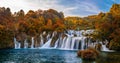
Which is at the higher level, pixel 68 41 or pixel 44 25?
pixel 44 25

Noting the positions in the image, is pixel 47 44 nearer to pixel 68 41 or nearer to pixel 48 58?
pixel 68 41

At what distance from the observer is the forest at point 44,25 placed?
7544 centimetres

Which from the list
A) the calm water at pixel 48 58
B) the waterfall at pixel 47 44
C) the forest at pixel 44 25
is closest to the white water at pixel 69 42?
the waterfall at pixel 47 44

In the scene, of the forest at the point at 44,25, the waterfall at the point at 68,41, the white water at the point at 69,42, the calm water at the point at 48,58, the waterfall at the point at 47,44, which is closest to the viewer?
the calm water at the point at 48,58

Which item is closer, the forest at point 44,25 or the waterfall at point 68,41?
the forest at point 44,25

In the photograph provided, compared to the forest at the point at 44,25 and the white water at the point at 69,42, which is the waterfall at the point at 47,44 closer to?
the white water at the point at 69,42

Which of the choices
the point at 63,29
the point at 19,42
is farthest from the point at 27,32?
the point at 63,29

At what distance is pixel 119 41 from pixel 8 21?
41.4 meters

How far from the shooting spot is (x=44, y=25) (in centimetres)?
9919

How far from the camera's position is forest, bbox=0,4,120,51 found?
247 feet

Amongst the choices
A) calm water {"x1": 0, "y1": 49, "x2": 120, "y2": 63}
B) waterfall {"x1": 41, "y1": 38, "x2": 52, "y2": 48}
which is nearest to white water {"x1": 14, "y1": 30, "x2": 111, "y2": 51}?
waterfall {"x1": 41, "y1": 38, "x2": 52, "y2": 48}

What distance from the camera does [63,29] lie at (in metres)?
91.6

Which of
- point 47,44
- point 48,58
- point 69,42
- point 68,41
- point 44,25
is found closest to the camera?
point 48,58

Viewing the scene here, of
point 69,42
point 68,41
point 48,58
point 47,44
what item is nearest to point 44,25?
point 47,44
